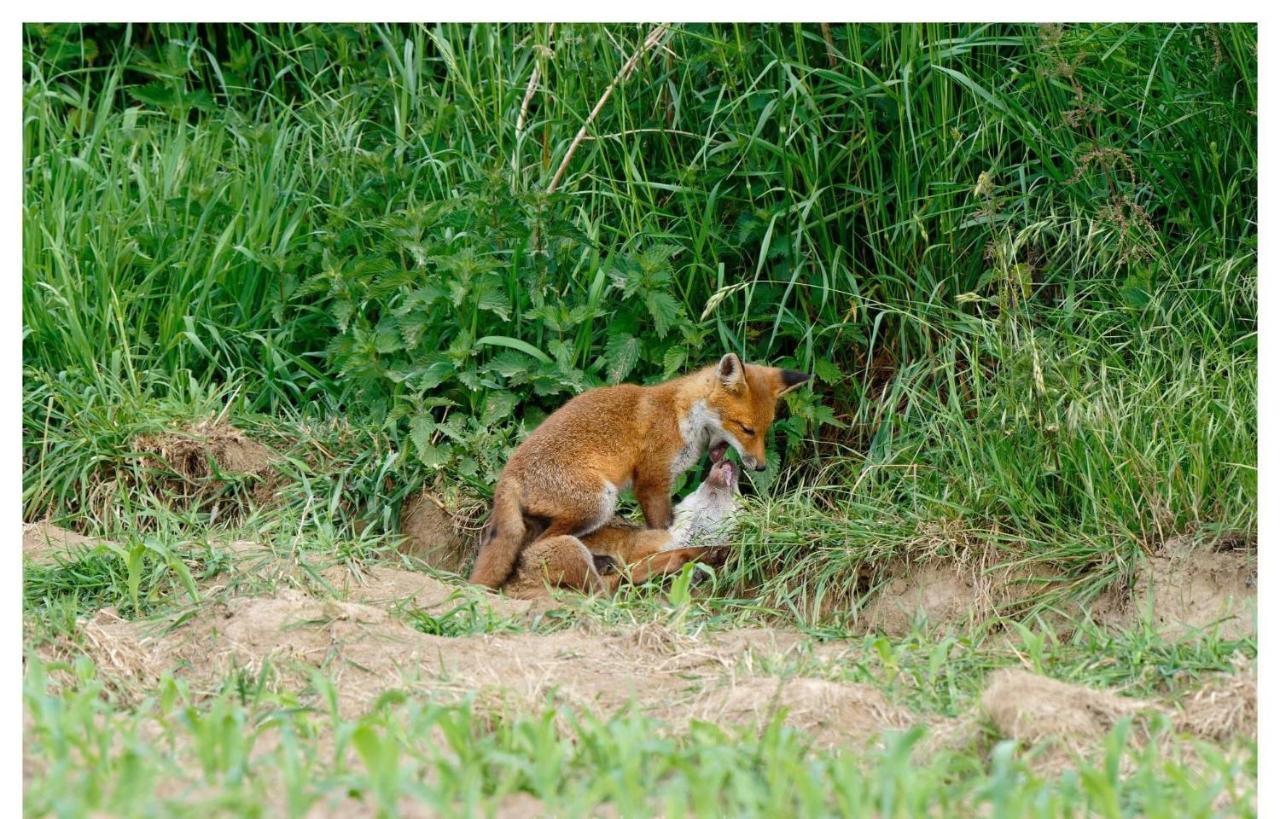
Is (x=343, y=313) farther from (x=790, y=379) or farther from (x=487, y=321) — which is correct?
(x=790, y=379)

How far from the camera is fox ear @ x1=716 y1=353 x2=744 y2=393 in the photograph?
6371mm

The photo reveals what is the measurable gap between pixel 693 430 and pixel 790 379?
519mm

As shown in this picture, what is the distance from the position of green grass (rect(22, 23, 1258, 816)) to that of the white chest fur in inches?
16.5

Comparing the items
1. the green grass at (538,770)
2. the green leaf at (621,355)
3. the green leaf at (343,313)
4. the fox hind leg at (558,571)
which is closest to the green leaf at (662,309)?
the green leaf at (621,355)

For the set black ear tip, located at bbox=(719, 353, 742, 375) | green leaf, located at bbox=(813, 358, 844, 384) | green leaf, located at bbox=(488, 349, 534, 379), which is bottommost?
green leaf, located at bbox=(488, 349, 534, 379)

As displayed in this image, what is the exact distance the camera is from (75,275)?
7.43m

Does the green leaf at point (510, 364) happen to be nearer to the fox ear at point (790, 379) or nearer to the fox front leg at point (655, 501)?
the fox front leg at point (655, 501)

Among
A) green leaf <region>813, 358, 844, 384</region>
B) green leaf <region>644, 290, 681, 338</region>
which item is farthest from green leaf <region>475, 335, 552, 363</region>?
green leaf <region>813, 358, 844, 384</region>

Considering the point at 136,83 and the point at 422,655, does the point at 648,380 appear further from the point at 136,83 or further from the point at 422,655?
the point at 136,83

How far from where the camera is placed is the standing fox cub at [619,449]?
20.3 feet

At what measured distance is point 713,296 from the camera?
259 inches

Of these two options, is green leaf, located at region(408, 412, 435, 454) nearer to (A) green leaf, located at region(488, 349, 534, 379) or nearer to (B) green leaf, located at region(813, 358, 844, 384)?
(A) green leaf, located at region(488, 349, 534, 379)

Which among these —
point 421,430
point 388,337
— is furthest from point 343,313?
point 421,430

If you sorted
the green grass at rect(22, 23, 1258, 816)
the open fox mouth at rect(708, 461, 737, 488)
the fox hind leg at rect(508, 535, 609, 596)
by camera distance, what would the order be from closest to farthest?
the green grass at rect(22, 23, 1258, 816)
the fox hind leg at rect(508, 535, 609, 596)
the open fox mouth at rect(708, 461, 737, 488)
